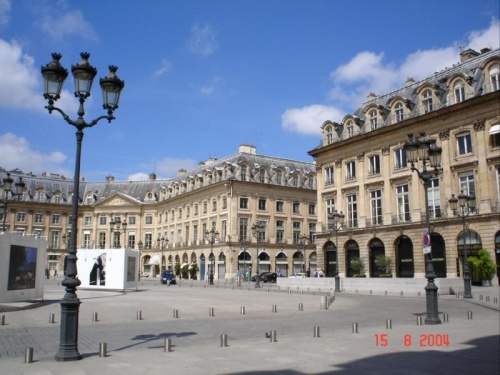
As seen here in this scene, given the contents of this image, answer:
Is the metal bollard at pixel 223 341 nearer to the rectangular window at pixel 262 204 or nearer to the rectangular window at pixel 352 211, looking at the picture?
the rectangular window at pixel 352 211

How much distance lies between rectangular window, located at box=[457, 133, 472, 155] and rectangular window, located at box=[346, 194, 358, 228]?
11987 millimetres

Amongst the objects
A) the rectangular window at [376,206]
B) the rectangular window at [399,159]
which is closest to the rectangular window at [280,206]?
the rectangular window at [376,206]

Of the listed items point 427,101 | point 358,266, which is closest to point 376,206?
point 358,266

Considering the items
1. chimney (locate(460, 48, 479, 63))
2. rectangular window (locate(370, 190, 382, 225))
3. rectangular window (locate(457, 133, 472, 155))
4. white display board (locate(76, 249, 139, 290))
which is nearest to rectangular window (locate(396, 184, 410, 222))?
rectangular window (locate(370, 190, 382, 225))

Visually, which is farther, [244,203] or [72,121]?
[244,203]

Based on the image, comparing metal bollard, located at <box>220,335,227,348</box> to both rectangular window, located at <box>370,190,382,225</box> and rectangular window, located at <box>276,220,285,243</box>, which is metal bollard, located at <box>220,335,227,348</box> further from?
rectangular window, located at <box>276,220,285,243</box>

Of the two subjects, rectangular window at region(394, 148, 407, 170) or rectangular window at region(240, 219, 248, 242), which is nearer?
rectangular window at region(394, 148, 407, 170)

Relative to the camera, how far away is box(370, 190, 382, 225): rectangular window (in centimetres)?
4719

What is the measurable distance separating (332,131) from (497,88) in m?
18.7

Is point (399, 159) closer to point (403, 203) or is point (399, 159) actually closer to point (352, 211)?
point (403, 203)

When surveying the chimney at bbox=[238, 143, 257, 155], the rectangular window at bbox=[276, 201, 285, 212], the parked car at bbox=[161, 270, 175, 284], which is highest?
the chimney at bbox=[238, 143, 257, 155]

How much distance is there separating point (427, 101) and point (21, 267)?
118 feet
